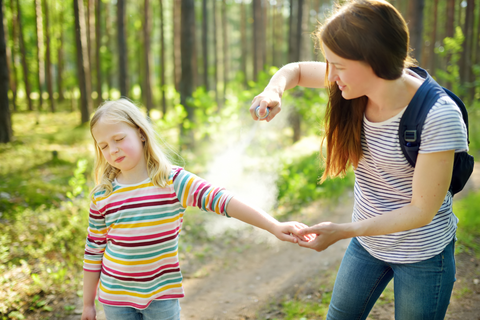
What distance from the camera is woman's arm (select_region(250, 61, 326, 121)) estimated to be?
5.79 feet

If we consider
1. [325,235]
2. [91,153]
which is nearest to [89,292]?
[325,235]

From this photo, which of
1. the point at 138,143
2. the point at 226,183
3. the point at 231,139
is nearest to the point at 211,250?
the point at 226,183

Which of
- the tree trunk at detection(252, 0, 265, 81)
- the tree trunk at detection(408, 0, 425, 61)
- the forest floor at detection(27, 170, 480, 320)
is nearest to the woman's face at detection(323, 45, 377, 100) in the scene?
the forest floor at detection(27, 170, 480, 320)

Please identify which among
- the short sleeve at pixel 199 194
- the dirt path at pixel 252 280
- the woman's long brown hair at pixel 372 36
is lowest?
the dirt path at pixel 252 280

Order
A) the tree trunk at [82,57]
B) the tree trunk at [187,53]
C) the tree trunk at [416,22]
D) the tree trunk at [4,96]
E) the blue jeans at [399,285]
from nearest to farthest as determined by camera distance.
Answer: the blue jeans at [399,285] < the tree trunk at [416,22] < the tree trunk at [4,96] < the tree trunk at [187,53] < the tree trunk at [82,57]

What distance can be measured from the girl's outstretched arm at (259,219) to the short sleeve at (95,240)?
2.38 feet

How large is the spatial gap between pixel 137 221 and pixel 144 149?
0.44 metres

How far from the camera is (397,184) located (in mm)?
1644

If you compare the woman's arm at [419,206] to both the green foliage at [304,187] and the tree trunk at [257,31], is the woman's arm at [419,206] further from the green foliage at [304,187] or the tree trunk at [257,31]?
the tree trunk at [257,31]

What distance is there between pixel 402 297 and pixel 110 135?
5.67 ft

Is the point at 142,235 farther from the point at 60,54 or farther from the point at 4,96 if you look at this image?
the point at 60,54

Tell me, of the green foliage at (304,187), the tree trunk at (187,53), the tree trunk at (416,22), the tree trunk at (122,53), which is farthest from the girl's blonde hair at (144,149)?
the tree trunk at (122,53)

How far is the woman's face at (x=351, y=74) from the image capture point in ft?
4.83

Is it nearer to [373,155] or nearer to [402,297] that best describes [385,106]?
[373,155]
